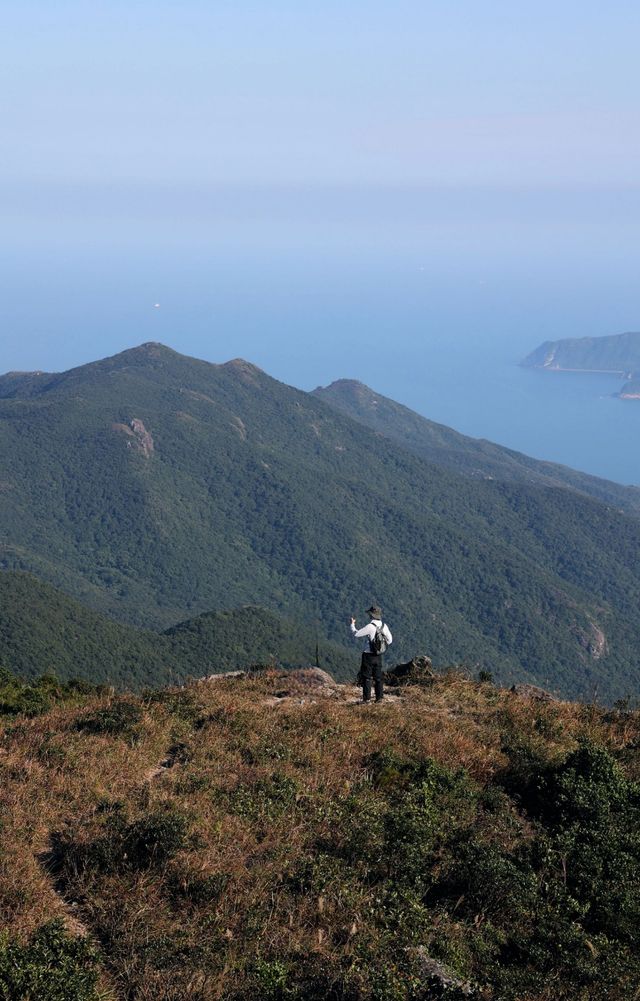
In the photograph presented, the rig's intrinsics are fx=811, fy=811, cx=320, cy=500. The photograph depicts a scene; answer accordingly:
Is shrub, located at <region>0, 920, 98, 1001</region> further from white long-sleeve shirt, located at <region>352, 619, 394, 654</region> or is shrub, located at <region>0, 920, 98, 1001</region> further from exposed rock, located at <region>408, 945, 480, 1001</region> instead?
white long-sleeve shirt, located at <region>352, 619, 394, 654</region>

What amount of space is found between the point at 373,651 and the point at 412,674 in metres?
3.46

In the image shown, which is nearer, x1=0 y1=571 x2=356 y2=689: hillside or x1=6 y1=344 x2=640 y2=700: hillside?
x1=0 y1=571 x2=356 y2=689: hillside

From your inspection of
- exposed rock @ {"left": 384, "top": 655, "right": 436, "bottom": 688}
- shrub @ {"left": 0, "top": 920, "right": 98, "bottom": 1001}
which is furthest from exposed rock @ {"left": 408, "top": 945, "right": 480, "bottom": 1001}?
exposed rock @ {"left": 384, "top": 655, "right": 436, "bottom": 688}

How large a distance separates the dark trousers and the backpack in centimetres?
12

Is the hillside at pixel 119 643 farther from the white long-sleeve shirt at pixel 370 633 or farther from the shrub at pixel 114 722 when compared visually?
the shrub at pixel 114 722

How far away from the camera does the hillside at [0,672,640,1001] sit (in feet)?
26.4

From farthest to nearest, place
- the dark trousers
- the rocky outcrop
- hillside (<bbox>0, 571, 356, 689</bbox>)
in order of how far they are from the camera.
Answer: the rocky outcrop
hillside (<bbox>0, 571, 356, 689</bbox>)
the dark trousers

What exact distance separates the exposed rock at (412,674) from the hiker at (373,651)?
2272 millimetres

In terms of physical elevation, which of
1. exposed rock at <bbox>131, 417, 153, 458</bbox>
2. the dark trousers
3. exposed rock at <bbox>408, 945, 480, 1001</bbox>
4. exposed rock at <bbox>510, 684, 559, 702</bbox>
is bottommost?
exposed rock at <bbox>408, 945, 480, 1001</bbox>

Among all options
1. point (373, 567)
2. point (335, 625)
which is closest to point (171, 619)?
point (335, 625)

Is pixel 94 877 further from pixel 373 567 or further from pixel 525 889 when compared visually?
pixel 373 567

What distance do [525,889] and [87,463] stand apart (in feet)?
618

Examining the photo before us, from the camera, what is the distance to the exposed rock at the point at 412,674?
61.1 feet

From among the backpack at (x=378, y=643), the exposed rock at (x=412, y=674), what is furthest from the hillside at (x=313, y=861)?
the exposed rock at (x=412, y=674)
